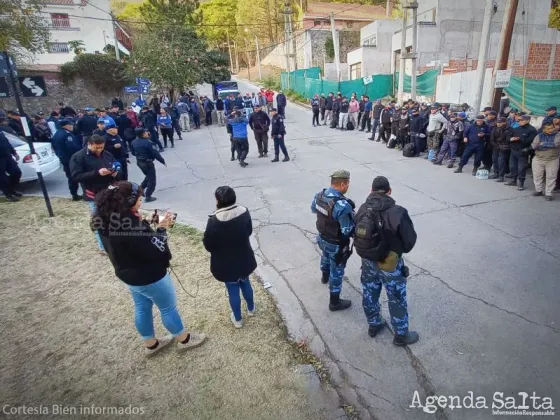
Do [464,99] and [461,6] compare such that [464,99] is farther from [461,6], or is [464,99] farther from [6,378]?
[6,378]

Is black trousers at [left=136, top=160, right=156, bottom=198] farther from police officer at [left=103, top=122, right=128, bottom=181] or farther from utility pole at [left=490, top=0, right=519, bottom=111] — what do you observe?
utility pole at [left=490, top=0, right=519, bottom=111]

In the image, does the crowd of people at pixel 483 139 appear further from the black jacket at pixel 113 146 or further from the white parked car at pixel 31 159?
the white parked car at pixel 31 159

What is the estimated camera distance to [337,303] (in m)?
3.76

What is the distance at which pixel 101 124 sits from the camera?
301 inches

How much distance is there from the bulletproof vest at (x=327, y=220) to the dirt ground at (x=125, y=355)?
1082mm

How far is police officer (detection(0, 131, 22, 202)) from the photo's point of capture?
7.71 m

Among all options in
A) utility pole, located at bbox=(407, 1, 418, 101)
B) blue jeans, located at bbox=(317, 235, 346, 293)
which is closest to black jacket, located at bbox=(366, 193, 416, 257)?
blue jeans, located at bbox=(317, 235, 346, 293)

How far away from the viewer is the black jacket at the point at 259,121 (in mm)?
10797

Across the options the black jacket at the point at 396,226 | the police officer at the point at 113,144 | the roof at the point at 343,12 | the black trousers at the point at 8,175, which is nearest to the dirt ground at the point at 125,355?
the black jacket at the point at 396,226

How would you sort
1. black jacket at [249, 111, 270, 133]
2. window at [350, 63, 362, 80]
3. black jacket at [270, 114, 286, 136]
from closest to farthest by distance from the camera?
black jacket at [270, 114, 286, 136] → black jacket at [249, 111, 270, 133] → window at [350, 63, 362, 80]

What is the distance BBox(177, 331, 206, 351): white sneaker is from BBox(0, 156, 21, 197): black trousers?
731cm

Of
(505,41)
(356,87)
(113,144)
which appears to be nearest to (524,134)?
(505,41)

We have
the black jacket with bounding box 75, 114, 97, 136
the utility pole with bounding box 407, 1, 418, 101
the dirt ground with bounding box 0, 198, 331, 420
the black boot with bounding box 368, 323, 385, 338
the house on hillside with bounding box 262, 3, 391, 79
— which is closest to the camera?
the dirt ground with bounding box 0, 198, 331, 420

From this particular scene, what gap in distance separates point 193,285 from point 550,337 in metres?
3.85
